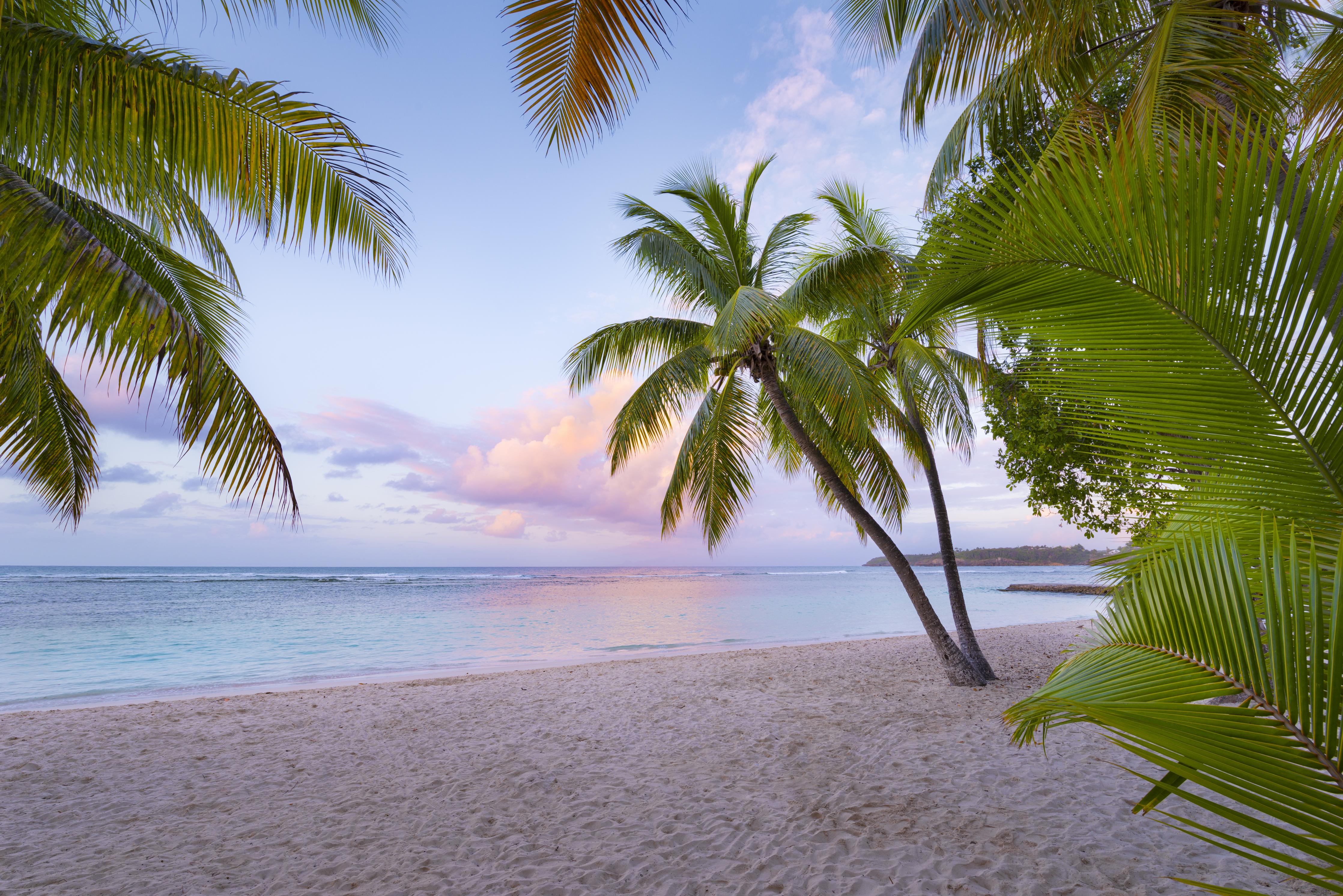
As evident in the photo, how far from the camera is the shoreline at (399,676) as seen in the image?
27.6 feet

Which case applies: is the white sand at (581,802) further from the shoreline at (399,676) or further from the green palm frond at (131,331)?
the green palm frond at (131,331)

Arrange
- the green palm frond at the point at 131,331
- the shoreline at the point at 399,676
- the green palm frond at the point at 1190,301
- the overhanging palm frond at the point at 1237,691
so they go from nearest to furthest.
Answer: the overhanging palm frond at the point at 1237,691, the green palm frond at the point at 1190,301, the green palm frond at the point at 131,331, the shoreline at the point at 399,676

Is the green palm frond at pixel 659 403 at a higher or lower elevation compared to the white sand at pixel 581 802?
higher

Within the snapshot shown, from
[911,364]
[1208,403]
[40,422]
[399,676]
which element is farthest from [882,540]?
[40,422]

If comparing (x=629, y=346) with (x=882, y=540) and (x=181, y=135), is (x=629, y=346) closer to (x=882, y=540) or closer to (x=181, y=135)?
(x=882, y=540)

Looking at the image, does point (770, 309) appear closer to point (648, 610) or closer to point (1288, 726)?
point (1288, 726)

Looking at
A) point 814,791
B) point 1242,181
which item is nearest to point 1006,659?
point 814,791

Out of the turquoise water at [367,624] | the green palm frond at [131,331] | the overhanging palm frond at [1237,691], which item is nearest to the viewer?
the overhanging palm frond at [1237,691]

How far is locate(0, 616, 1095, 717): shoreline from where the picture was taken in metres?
8.41

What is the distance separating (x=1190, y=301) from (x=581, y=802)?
437 centimetres

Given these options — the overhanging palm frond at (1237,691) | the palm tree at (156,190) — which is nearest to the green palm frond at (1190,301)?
the overhanging palm frond at (1237,691)

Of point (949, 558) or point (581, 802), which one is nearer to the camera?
point (581, 802)

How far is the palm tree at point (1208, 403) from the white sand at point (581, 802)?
88.8 inches

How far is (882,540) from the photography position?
26.3ft
